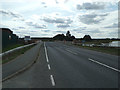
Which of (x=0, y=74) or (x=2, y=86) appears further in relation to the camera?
(x=0, y=74)

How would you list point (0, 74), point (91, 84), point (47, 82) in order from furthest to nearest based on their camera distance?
point (0, 74) < point (47, 82) < point (91, 84)

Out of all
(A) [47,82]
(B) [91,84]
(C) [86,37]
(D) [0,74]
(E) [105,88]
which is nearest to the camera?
(E) [105,88]

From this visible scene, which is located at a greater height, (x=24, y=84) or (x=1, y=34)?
(x=1, y=34)

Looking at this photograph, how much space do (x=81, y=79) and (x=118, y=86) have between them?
1.80 meters

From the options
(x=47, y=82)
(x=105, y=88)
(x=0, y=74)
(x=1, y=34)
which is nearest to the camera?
(x=105, y=88)

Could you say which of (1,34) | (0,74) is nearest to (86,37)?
(1,34)

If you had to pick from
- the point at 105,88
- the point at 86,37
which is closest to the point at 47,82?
the point at 105,88

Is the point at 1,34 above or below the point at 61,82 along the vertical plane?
above

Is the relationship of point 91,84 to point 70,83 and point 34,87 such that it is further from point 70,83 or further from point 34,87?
point 34,87

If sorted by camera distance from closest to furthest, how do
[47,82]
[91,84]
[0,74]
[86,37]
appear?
1. [91,84]
2. [47,82]
3. [0,74]
4. [86,37]

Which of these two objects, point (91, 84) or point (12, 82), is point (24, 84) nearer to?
point (12, 82)

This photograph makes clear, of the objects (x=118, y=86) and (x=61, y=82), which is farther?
(x=61, y=82)

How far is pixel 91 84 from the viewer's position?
645 cm

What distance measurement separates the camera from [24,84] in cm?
669
